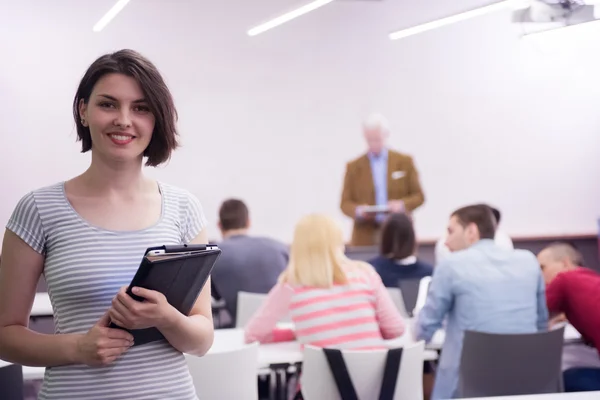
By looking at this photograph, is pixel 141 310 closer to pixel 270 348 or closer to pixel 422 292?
pixel 270 348

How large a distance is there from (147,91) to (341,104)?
6239mm

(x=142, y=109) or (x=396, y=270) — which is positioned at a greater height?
(x=142, y=109)

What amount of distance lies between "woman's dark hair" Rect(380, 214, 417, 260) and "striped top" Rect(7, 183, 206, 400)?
10.4 feet

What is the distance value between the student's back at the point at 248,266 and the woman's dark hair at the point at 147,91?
A: 3020 millimetres

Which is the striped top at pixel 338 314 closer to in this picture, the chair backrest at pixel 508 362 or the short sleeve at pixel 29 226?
the chair backrest at pixel 508 362

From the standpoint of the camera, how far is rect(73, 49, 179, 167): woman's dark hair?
152 centimetres

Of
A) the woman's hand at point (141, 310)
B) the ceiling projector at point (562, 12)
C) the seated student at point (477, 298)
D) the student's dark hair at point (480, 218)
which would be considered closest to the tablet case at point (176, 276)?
the woman's hand at point (141, 310)

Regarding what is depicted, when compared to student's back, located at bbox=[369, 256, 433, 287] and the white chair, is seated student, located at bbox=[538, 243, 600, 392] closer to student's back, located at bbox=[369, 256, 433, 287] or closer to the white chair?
student's back, located at bbox=[369, 256, 433, 287]

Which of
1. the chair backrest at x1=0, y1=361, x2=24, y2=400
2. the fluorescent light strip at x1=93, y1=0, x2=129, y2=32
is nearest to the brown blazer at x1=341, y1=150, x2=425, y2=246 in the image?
the fluorescent light strip at x1=93, y1=0, x2=129, y2=32

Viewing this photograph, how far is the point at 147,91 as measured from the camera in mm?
1521

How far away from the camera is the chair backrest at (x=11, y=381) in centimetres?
258

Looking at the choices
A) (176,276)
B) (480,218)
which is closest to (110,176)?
(176,276)

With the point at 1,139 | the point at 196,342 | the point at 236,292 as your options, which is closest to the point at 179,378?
the point at 196,342

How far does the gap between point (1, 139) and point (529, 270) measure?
4.10 metres
